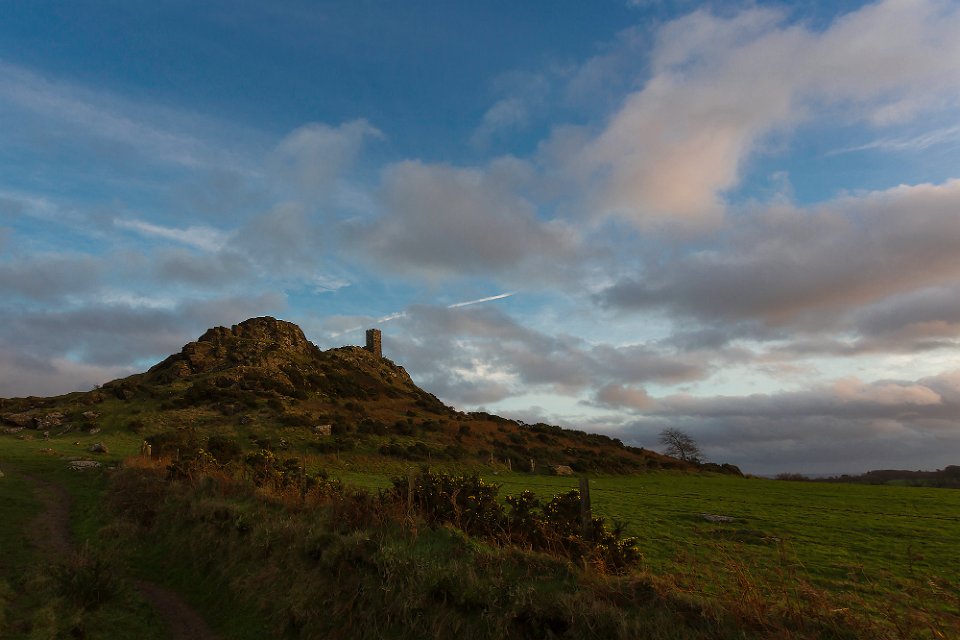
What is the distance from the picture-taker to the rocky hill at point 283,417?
53.3 metres

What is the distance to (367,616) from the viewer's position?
394 inches

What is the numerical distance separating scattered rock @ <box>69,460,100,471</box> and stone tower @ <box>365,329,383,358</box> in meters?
115

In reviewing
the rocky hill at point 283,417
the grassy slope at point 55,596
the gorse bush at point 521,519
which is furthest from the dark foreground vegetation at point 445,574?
the rocky hill at point 283,417

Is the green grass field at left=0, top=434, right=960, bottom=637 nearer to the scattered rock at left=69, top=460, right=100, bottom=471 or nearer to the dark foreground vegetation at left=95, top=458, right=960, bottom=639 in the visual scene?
the scattered rock at left=69, top=460, right=100, bottom=471

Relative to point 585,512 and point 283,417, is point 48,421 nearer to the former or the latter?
point 283,417

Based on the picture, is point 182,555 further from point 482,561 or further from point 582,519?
point 582,519

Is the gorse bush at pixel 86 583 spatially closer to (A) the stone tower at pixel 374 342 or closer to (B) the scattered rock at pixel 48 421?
(B) the scattered rock at pixel 48 421

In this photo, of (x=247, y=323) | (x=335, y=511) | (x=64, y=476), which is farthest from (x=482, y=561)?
(x=247, y=323)

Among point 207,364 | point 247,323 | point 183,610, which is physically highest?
point 247,323

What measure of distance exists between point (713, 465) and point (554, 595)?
103 metres

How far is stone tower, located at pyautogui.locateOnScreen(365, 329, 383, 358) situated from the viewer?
149m

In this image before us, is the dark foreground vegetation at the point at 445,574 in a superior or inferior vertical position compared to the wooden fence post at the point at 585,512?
inferior

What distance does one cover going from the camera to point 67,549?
57.2 feet

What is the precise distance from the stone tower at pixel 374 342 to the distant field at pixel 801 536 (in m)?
108
